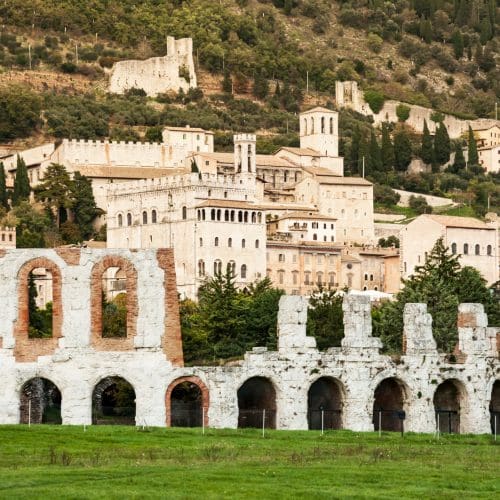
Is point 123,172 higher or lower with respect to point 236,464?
higher

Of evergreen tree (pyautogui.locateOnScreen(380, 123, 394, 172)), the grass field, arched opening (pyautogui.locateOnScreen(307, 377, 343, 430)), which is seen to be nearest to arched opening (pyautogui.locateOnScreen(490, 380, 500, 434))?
arched opening (pyautogui.locateOnScreen(307, 377, 343, 430))

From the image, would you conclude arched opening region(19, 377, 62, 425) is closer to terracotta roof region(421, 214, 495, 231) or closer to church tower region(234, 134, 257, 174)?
terracotta roof region(421, 214, 495, 231)

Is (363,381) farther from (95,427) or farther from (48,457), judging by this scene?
(48,457)

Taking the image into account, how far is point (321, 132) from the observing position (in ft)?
562

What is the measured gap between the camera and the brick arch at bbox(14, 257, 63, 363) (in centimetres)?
5959

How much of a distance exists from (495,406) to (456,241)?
69065 millimetres

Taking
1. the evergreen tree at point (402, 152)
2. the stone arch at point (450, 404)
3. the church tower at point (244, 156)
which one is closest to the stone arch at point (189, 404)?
the stone arch at point (450, 404)

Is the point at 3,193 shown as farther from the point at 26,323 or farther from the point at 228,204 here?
the point at 26,323

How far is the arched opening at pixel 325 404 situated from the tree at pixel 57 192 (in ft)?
255

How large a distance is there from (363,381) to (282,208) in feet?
286

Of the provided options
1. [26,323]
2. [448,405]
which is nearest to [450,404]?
[448,405]

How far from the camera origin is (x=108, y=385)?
222 ft

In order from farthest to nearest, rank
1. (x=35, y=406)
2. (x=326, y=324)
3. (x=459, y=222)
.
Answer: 1. (x=459, y=222)
2. (x=326, y=324)
3. (x=35, y=406)

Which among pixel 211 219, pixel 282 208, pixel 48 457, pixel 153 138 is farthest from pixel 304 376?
pixel 153 138
